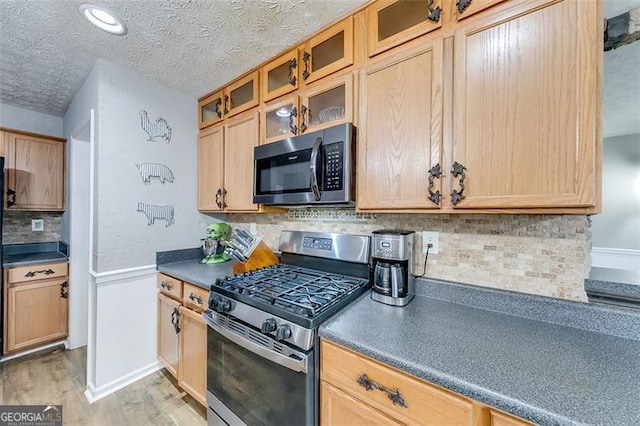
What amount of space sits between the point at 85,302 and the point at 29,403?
3.18 ft

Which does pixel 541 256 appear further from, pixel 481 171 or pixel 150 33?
pixel 150 33

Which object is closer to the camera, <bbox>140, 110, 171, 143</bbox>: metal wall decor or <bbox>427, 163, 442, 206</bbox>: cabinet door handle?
<bbox>427, 163, 442, 206</bbox>: cabinet door handle

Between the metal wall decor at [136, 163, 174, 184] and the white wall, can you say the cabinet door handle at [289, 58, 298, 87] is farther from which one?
the white wall

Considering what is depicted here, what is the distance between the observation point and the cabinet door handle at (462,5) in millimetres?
994

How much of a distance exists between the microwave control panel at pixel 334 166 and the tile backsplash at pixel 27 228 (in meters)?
3.34

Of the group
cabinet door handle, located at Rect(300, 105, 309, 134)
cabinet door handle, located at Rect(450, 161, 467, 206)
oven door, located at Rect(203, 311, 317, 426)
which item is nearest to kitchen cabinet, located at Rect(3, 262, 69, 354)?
oven door, located at Rect(203, 311, 317, 426)

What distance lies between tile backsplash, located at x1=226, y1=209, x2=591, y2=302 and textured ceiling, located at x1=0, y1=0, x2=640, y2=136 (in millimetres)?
1091

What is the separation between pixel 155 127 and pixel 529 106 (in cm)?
239

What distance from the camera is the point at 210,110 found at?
2.30 meters

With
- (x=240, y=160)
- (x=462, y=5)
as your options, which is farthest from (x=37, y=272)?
(x=462, y=5)

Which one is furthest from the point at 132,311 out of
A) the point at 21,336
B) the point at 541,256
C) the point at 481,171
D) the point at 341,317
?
the point at 541,256

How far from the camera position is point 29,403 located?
5.83 feet

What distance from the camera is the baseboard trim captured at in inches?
70.7

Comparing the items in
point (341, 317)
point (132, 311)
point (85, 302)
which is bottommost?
point (85, 302)
